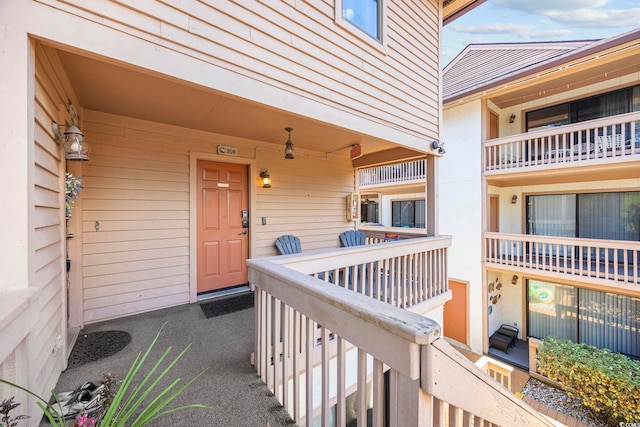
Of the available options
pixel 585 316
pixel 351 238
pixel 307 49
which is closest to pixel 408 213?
pixel 585 316

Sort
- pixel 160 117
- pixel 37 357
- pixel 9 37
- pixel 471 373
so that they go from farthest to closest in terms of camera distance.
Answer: pixel 160 117 < pixel 37 357 < pixel 9 37 < pixel 471 373

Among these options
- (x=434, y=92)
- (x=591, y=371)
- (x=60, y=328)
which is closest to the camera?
(x=60, y=328)

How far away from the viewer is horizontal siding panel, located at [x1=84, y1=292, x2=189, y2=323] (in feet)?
9.52

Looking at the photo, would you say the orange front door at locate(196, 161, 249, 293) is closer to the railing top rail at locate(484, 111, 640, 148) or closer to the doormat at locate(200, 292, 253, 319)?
the doormat at locate(200, 292, 253, 319)

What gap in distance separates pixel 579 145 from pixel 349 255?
6342 millimetres

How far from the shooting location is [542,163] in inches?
238

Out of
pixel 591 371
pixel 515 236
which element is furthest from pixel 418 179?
pixel 591 371

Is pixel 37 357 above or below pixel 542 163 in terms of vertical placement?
below

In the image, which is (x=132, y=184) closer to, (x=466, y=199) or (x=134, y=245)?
(x=134, y=245)

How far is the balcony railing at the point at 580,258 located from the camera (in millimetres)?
5207

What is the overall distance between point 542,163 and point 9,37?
827 centimetres

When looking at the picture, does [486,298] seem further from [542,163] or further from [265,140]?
[265,140]

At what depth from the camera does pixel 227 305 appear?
340cm

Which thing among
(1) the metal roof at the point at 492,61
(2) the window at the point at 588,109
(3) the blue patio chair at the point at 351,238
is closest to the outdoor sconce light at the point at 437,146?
(3) the blue patio chair at the point at 351,238
